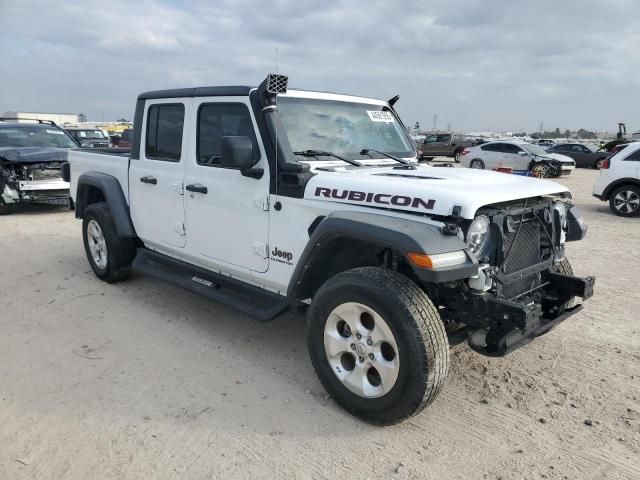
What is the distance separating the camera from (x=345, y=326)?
Result: 327 cm

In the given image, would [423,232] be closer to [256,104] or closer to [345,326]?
[345,326]

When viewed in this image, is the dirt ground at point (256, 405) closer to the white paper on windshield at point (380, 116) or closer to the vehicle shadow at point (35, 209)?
the white paper on windshield at point (380, 116)

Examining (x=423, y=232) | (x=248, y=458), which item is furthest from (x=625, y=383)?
(x=248, y=458)

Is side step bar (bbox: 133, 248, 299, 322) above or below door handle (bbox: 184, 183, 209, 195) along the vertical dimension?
below

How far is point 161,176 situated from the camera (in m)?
4.76

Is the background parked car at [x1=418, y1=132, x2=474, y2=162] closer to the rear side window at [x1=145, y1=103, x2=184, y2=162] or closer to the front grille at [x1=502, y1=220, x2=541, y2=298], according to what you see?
the rear side window at [x1=145, y1=103, x2=184, y2=162]

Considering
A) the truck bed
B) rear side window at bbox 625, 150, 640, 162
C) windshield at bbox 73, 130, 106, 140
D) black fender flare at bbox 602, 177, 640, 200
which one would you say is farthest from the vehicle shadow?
rear side window at bbox 625, 150, 640, 162

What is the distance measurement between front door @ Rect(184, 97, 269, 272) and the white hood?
516mm

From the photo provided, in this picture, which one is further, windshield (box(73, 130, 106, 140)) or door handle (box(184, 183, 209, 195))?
windshield (box(73, 130, 106, 140))

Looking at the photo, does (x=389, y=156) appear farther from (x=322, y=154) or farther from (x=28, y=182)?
(x=28, y=182)

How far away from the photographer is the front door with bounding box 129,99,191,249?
180 inches

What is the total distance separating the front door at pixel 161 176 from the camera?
4570mm

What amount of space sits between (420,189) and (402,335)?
2.82 feet

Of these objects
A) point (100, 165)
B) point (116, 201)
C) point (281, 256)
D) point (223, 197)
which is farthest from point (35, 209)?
point (281, 256)
